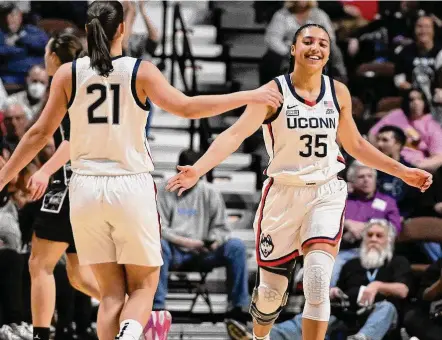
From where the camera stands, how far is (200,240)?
8.88 meters

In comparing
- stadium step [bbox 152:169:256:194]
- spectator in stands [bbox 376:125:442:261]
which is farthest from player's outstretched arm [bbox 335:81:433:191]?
stadium step [bbox 152:169:256:194]

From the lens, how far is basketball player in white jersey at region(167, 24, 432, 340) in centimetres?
565

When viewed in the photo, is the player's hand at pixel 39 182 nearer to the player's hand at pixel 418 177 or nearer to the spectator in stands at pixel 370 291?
the player's hand at pixel 418 177

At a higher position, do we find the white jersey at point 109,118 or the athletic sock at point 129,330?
the white jersey at point 109,118

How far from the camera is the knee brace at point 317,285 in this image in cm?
558

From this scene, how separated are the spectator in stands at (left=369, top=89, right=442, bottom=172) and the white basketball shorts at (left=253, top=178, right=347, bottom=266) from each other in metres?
4.09

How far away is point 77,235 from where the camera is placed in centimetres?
514

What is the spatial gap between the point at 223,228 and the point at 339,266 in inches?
42.6

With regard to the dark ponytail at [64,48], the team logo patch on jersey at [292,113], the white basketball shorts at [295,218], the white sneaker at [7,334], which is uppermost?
the dark ponytail at [64,48]

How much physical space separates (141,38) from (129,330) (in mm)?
6377

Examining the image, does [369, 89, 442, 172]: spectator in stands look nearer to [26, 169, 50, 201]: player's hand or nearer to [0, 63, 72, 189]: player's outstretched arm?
[26, 169, 50, 201]: player's hand

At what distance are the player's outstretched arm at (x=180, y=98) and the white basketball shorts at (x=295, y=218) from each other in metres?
0.94

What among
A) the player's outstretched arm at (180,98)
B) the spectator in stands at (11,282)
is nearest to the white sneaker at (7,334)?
the spectator in stands at (11,282)

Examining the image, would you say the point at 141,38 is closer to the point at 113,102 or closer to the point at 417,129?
the point at 417,129
